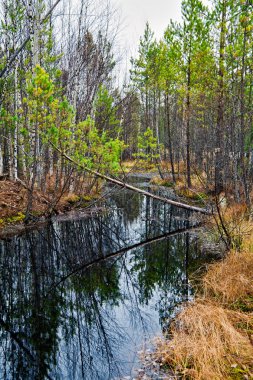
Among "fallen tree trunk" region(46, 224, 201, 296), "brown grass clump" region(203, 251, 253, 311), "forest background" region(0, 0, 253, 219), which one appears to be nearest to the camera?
"brown grass clump" region(203, 251, 253, 311)

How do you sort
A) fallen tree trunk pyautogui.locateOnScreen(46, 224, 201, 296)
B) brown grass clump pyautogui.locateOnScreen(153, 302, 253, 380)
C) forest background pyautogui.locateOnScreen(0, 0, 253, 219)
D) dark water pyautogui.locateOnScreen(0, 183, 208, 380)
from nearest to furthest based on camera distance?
brown grass clump pyautogui.locateOnScreen(153, 302, 253, 380) < dark water pyautogui.locateOnScreen(0, 183, 208, 380) < fallen tree trunk pyautogui.locateOnScreen(46, 224, 201, 296) < forest background pyautogui.locateOnScreen(0, 0, 253, 219)

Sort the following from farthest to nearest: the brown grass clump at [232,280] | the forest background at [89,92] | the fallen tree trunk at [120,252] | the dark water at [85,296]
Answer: the forest background at [89,92]
the fallen tree trunk at [120,252]
the brown grass clump at [232,280]
the dark water at [85,296]

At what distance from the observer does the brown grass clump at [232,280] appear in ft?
17.9

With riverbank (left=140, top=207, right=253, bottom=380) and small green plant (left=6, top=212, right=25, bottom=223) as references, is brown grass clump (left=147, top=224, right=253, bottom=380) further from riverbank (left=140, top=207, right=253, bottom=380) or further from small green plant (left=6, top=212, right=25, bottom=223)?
small green plant (left=6, top=212, right=25, bottom=223)

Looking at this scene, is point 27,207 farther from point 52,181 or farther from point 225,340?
point 225,340

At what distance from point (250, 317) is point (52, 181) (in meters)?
12.1

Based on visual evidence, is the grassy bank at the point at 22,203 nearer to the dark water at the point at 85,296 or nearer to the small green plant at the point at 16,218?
the small green plant at the point at 16,218

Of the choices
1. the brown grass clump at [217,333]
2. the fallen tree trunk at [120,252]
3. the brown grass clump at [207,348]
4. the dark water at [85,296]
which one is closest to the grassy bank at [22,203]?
the dark water at [85,296]

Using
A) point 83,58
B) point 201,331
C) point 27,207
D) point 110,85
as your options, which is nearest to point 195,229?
point 27,207

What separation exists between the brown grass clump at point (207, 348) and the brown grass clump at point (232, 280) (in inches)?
26.6

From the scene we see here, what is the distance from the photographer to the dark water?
4.33 meters

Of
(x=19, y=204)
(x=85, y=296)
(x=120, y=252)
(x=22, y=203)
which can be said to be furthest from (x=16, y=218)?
(x=85, y=296)

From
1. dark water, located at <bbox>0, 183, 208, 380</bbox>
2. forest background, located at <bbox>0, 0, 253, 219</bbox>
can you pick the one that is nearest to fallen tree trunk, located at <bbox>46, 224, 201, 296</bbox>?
dark water, located at <bbox>0, 183, 208, 380</bbox>

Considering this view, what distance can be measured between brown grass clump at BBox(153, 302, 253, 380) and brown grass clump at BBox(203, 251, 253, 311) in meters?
0.68
